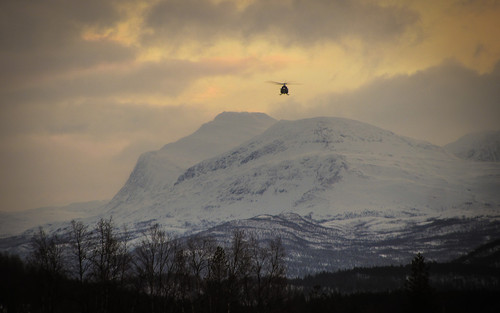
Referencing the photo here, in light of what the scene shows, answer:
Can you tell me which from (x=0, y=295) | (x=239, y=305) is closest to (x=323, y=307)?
(x=239, y=305)

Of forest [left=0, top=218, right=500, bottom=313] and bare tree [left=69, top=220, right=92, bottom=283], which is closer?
bare tree [left=69, top=220, right=92, bottom=283]

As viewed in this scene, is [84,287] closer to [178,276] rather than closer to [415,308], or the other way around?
[178,276]

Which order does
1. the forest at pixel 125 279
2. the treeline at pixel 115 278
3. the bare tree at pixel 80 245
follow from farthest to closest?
the forest at pixel 125 279 → the treeline at pixel 115 278 → the bare tree at pixel 80 245

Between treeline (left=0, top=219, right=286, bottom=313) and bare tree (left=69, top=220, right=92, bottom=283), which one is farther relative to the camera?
treeline (left=0, top=219, right=286, bottom=313)

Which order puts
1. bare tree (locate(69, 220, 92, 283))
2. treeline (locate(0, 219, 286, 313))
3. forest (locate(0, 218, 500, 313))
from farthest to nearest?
forest (locate(0, 218, 500, 313)), treeline (locate(0, 219, 286, 313)), bare tree (locate(69, 220, 92, 283))

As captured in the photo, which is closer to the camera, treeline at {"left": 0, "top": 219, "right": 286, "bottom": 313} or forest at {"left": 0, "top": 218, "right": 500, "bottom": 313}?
treeline at {"left": 0, "top": 219, "right": 286, "bottom": 313}

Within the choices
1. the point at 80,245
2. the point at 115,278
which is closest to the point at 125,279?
the point at 115,278

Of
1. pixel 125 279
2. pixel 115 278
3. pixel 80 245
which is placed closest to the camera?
pixel 115 278

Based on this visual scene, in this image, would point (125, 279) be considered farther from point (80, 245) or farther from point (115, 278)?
point (80, 245)

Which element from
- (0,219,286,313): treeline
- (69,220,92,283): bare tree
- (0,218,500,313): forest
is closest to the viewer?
(69,220,92,283): bare tree

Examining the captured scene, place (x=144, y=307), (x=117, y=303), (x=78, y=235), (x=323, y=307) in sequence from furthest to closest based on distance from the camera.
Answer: (x=323, y=307) → (x=144, y=307) → (x=117, y=303) → (x=78, y=235)

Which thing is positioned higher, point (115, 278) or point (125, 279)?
point (115, 278)
